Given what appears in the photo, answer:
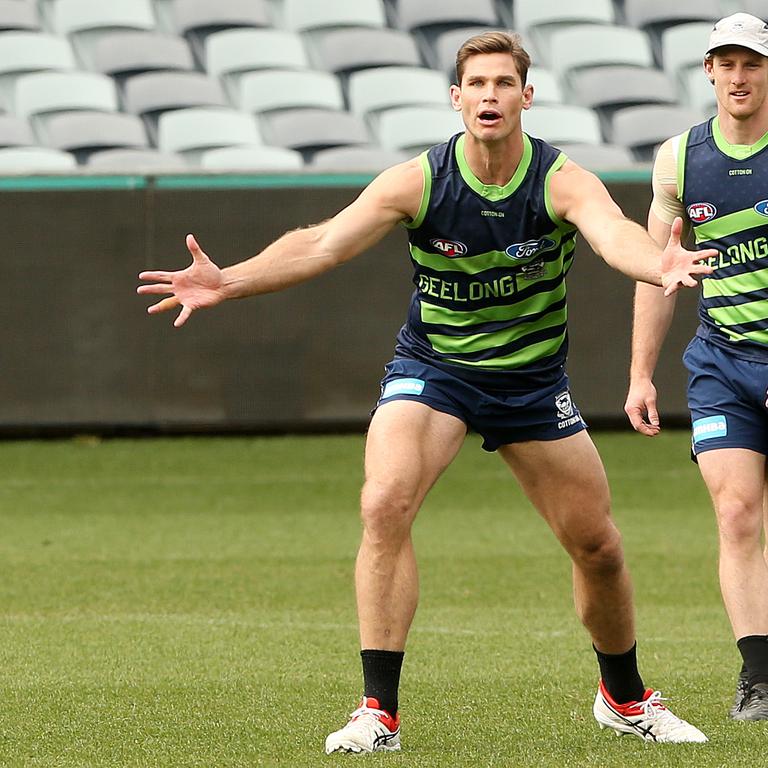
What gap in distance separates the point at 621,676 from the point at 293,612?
2.99 metres

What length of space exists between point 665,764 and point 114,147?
12772mm

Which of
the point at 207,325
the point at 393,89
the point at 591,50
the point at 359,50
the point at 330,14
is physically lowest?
the point at 207,325

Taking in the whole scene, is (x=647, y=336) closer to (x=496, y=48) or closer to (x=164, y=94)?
(x=496, y=48)

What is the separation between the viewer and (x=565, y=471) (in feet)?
17.7

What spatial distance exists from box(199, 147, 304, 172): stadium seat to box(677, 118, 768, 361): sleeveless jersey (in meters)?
10.3

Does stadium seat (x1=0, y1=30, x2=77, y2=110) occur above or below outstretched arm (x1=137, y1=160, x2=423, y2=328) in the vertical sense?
below

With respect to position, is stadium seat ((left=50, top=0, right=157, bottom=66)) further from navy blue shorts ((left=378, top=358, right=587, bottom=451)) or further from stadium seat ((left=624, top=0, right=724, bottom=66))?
navy blue shorts ((left=378, top=358, right=587, bottom=451))

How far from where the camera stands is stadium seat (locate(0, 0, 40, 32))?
1784cm

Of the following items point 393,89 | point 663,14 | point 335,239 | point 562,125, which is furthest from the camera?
point 663,14

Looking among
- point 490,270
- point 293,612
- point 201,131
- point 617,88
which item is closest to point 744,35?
point 490,270

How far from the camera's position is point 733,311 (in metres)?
5.94

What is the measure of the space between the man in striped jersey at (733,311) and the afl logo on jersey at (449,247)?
0.97 metres

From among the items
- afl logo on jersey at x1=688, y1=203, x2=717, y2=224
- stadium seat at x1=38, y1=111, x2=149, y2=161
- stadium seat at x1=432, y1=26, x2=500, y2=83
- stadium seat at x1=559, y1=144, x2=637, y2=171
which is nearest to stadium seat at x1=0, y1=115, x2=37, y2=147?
stadium seat at x1=38, y1=111, x2=149, y2=161

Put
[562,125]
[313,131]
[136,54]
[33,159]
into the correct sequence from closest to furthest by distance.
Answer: [33,159]
[562,125]
[313,131]
[136,54]
